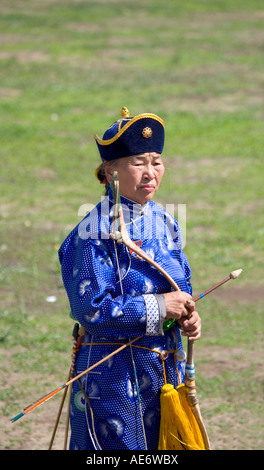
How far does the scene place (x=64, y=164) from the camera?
10922 mm

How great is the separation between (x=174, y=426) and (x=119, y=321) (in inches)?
19.9

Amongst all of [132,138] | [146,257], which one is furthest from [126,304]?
[132,138]

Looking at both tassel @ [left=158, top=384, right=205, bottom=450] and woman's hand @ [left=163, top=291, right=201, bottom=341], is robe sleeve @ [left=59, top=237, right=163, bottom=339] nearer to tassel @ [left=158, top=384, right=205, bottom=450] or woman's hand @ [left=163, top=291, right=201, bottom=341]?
woman's hand @ [left=163, top=291, right=201, bottom=341]

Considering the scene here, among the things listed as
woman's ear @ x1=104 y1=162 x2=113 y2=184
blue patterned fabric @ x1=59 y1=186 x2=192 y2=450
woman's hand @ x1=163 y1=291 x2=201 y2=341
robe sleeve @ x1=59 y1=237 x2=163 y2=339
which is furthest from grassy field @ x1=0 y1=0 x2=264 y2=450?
woman's ear @ x1=104 y1=162 x2=113 y2=184

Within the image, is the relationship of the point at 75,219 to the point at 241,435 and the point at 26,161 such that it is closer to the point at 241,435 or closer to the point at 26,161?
the point at 26,161

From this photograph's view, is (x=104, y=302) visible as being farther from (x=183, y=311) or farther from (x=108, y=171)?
(x=108, y=171)

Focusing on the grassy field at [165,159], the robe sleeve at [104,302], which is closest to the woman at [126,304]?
the robe sleeve at [104,302]

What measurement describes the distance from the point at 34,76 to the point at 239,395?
11348 millimetres

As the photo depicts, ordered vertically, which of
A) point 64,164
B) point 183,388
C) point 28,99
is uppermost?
point 28,99

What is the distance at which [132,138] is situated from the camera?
302cm

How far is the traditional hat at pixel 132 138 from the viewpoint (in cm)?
302

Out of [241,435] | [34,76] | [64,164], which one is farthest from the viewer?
[34,76]

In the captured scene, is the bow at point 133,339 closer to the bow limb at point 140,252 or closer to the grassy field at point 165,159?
the bow limb at point 140,252
